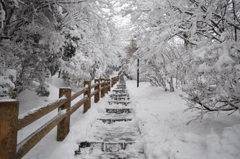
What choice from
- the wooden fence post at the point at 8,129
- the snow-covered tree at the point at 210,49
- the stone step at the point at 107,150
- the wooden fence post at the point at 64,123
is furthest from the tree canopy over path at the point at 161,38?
the stone step at the point at 107,150

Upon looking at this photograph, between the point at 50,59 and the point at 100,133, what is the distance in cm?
320

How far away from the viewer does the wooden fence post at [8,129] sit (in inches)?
54.9

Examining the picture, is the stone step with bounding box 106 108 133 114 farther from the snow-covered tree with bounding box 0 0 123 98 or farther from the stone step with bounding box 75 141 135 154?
the stone step with bounding box 75 141 135 154

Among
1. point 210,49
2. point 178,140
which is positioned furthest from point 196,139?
Answer: point 210,49

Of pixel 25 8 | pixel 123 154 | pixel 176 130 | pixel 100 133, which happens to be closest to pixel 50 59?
pixel 25 8

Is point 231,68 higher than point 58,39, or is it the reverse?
point 58,39

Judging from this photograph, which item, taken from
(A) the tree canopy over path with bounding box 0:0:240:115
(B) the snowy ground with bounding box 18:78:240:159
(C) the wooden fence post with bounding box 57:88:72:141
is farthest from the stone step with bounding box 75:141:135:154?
(A) the tree canopy over path with bounding box 0:0:240:115

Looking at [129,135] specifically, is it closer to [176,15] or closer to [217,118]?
[217,118]

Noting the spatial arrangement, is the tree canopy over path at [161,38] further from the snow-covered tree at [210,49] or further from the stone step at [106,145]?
the stone step at [106,145]

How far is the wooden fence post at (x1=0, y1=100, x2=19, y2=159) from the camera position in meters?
1.39

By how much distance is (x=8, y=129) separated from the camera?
56.1 inches

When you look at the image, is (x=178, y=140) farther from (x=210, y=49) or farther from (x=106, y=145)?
(x=210, y=49)

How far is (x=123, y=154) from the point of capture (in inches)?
108

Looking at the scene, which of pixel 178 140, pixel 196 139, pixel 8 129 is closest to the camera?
pixel 8 129
